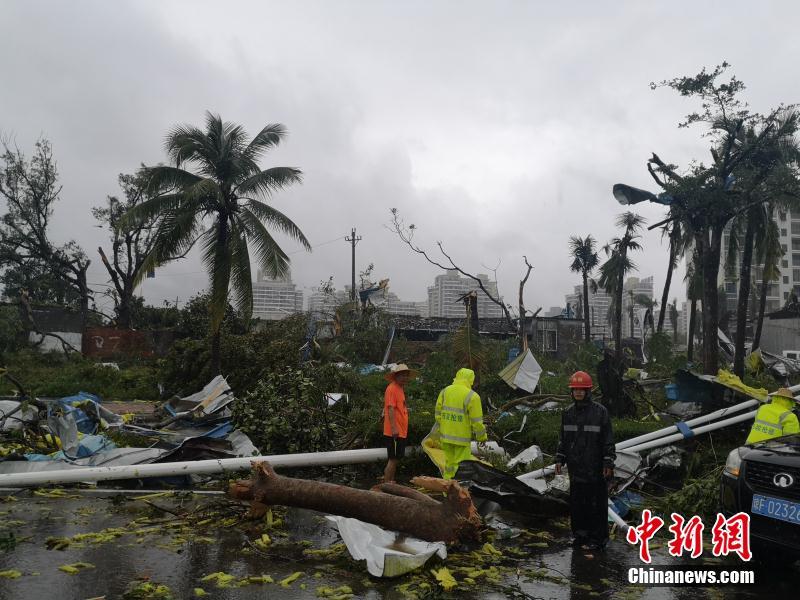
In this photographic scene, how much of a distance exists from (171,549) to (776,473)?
487 centimetres

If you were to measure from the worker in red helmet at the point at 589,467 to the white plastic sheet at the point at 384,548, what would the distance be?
1.47 meters

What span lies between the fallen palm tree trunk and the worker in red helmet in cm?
104

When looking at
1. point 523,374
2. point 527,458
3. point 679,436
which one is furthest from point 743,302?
point 527,458

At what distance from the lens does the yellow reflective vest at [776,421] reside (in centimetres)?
622

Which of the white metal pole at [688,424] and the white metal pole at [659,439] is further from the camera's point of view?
the white metal pole at [688,424]

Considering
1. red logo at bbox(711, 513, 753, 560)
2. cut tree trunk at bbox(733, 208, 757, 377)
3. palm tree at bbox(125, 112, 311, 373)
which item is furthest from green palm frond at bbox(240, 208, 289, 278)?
cut tree trunk at bbox(733, 208, 757, 377)

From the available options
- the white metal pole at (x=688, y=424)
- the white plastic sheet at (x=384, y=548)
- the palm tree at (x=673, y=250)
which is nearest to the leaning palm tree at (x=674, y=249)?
the palm tree at (x=673, y=250)

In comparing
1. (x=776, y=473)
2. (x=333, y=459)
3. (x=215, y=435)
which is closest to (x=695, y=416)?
(x=776, y=473)

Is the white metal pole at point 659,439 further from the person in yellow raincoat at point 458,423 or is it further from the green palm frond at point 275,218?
the green palm frond at point 275,218

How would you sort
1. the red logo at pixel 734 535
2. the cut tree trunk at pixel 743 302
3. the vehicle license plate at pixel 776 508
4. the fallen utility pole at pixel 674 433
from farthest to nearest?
the cut tree trunk at pixel 743 302 → the fallen utility pole at pixel 674 433 → the red logo at pixel 734 535 → the vehicle license plate at pixel 776 508

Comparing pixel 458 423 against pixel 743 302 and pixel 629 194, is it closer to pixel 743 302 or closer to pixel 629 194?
pixel 629 194

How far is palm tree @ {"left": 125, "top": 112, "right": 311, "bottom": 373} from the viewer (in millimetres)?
15008

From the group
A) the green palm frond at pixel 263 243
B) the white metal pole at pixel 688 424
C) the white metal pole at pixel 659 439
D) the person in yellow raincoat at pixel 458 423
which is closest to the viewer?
A: the person in yellow raincoat at pixel 458 423

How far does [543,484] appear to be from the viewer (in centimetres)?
679
